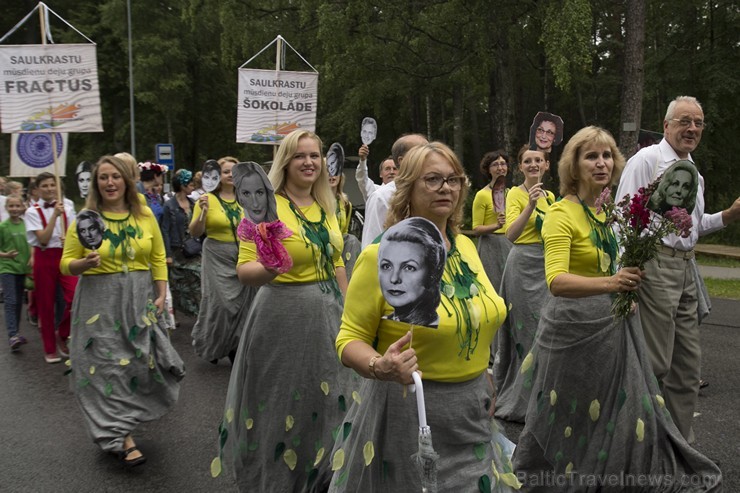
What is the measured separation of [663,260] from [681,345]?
0.50 metres

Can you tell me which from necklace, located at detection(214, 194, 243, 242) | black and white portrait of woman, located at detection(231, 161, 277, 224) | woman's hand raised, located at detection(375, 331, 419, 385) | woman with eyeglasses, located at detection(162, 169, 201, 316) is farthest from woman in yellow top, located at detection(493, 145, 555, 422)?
woman with eyeglasses, located at detection(162, 169, 201, 316)

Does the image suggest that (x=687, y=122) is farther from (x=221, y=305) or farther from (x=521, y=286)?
(x=221, y=305)

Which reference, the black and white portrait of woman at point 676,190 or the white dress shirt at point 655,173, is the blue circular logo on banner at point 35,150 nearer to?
the white dress shirt at point 655,173

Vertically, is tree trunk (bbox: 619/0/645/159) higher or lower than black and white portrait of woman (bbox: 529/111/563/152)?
higher

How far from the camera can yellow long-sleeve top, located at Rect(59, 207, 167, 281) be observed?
536 centimetres

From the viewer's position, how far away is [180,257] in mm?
10500

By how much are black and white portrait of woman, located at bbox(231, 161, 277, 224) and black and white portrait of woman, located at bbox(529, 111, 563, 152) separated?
2907 millimetres

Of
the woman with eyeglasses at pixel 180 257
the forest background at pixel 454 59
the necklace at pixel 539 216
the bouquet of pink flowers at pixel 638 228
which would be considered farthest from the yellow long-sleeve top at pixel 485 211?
the forest background at pixel 454 59

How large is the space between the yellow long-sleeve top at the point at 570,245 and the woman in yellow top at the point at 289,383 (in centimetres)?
122

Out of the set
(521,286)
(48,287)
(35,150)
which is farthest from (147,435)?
(35,150)

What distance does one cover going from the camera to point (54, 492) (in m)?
4.83

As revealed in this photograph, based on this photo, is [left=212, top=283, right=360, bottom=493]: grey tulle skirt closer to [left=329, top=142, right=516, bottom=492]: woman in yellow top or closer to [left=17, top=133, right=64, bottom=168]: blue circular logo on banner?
[left=329, top=142, right=516, bottom=492]: woman in yellow top

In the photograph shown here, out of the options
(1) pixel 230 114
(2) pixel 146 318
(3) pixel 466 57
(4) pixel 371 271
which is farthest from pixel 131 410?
(1) pixel 230 114

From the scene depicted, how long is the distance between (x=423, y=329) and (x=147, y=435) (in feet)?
12.6
